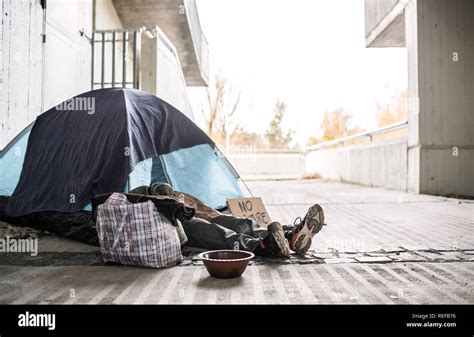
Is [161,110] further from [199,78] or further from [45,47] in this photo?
[199,78]

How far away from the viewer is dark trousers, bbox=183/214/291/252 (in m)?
3.09

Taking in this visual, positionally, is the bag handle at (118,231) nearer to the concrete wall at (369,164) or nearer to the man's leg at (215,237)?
the man's leg at (215,237)

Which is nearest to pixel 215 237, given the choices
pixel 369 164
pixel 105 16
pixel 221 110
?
pixel 105 16

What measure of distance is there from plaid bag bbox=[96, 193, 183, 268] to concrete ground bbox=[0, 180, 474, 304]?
0.08 meters

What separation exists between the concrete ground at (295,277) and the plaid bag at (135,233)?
0.08 m

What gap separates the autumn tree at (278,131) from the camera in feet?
122

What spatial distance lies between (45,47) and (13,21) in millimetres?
830

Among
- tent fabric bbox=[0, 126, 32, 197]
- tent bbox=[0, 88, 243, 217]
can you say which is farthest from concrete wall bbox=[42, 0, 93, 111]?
tent bbox=[0, 88, 243, 217]

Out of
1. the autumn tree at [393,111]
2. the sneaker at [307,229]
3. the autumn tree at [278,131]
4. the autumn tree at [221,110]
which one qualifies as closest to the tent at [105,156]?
the sneaker at [307,229]

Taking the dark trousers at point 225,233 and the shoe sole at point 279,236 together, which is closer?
the shoe sole at point 279,236

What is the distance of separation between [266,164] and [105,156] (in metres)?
20.5

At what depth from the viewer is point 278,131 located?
3788cm

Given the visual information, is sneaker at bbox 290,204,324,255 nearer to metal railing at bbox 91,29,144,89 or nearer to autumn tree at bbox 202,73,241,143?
metal railing at bbox 91,29,144,89
